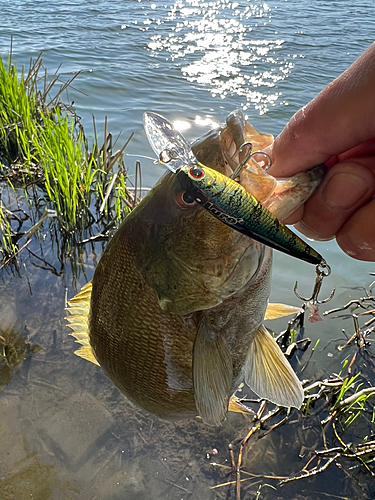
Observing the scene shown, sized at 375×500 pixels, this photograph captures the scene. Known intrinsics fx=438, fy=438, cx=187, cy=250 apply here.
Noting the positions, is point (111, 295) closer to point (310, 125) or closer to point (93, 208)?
point (310, 125)

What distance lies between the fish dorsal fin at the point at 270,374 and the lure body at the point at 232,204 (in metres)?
0.82

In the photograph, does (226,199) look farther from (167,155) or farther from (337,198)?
(337,198)

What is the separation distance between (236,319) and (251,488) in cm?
168

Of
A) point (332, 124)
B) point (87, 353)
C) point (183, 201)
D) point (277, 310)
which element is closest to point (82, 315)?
point (87, 353)

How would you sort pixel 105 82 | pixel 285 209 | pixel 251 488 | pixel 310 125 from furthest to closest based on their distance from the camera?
pixel 105 82 → pixel 251 488 → pixel 310 125 → pixel 285 209

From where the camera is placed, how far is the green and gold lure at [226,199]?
3.89 feet

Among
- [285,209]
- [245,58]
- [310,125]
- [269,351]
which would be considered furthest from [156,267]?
[245,58]

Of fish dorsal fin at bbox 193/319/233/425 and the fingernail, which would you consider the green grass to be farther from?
fish dorsal fin at bbox 193/319/233/425

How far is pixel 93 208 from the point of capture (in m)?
5.30

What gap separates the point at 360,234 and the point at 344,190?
0.80ft

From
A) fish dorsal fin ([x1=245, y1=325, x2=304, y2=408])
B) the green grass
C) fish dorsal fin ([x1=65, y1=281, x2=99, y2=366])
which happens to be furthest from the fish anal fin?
the green grass

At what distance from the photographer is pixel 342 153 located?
80.1 inches

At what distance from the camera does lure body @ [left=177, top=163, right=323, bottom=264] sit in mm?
1179

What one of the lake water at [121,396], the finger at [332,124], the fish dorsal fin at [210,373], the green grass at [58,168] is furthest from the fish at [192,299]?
the green grass at [58,168]
